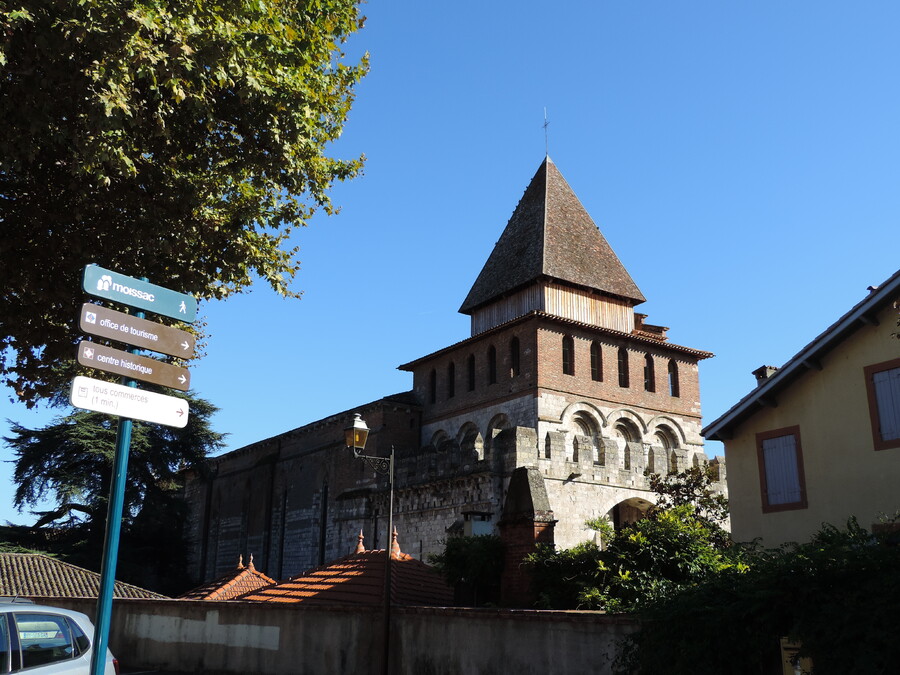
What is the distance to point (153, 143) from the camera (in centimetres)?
1080

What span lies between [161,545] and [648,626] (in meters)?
36.9

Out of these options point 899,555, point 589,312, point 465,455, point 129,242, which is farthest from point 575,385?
point 899,555

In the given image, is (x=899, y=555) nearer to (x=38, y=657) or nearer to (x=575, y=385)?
(x=38, y=657)

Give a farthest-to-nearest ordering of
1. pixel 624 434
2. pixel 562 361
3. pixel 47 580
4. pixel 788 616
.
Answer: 1. pixel 624 434
2. pixel 562 361
3. pixel 47 580
4. pixel 788 616

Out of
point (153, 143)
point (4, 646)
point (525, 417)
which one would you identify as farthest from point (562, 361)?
point (4, 646)

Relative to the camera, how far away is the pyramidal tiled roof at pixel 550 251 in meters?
31.8

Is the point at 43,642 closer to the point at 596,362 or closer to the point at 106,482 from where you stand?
the point at 596,362

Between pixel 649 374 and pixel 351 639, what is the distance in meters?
22.0

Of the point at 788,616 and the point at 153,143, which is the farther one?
the point at 153,143

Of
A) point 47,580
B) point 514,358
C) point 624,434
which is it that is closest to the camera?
point 47,580

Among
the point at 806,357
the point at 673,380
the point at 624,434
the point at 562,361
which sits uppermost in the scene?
the point at 673,380

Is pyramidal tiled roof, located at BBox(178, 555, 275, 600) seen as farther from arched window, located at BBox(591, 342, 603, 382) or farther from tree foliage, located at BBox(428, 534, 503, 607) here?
arched window, located at BBox(591, 342, 603, 382)

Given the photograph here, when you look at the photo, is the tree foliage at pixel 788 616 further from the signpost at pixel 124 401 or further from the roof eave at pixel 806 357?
the roof eave at pixel 806 357

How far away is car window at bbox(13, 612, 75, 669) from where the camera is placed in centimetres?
680
